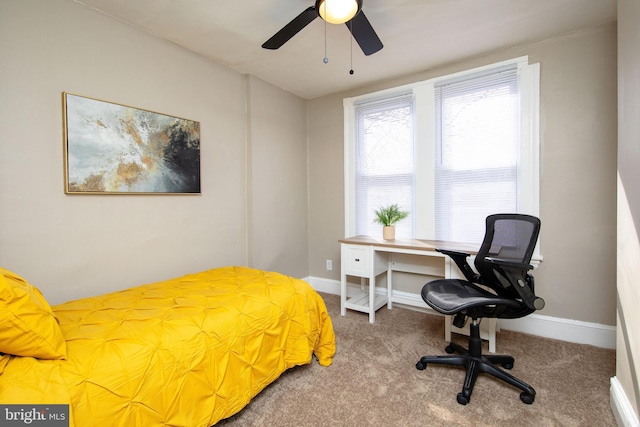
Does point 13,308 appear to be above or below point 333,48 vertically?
below

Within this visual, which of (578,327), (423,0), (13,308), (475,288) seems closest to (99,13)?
(13,308)

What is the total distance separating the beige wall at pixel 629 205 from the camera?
1.33 metres

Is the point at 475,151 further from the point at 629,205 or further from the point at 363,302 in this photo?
the point at 363,302

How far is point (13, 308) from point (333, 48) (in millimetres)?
2507

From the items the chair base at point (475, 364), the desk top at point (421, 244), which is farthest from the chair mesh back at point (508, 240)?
the chair base at point (475, 364)

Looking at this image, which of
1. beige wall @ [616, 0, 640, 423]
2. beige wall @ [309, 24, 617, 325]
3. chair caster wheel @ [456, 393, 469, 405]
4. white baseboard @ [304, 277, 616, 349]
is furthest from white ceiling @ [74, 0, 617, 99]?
chair caster wheel @ [456, 393, 469, 405]

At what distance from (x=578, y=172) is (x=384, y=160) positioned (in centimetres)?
161

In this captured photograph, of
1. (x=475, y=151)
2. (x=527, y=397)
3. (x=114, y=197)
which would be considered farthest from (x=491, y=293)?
(x=114, y=197)

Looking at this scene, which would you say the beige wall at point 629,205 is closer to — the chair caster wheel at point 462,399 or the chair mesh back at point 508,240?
the chair mesh back at point 508,240

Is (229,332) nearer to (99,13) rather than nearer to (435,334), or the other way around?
(435,334)

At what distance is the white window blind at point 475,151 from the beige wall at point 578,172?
7.8 inches

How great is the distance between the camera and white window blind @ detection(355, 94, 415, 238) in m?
3.06

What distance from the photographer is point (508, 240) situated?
1.95m

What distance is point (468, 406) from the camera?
1.61 metres
